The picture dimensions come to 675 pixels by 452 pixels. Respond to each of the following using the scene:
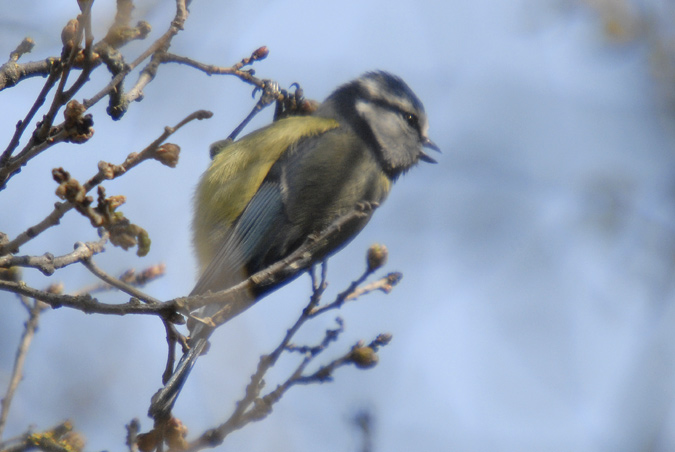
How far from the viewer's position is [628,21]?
4199 millimetres

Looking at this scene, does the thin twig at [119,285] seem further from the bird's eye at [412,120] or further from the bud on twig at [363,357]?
the bird's eye at [412,120]

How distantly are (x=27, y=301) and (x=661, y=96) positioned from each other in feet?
11.6

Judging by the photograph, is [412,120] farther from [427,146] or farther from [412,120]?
[427,146]

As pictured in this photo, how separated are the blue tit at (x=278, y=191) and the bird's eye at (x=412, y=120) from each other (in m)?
0.43

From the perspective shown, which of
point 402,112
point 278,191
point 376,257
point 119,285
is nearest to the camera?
point 119,285

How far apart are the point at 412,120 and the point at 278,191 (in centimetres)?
125

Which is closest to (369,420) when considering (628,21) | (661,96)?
(661,96)

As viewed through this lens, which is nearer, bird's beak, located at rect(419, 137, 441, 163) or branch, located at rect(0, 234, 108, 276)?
branch, located at rect(0, 234, 108, 276)

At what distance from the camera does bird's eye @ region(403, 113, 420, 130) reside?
13.4 feet

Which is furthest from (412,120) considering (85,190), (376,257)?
(85,190)

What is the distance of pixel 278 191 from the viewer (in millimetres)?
3213

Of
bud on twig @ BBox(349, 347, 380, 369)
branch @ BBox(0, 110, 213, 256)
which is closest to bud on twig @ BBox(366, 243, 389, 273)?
bud on twig @ BBox(349, 347, 380, 369)

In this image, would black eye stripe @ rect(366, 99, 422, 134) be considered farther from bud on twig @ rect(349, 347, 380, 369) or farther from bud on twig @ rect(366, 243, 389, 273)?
bud on twig @ rect(349, 347, 380, 369)

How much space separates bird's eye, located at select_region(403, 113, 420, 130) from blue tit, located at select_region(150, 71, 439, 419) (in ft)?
1.42
